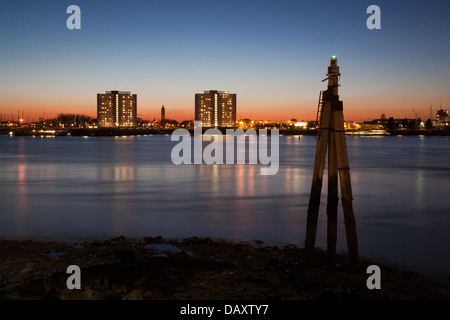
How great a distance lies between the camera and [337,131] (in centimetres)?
907

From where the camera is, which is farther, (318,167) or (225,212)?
(225,212)

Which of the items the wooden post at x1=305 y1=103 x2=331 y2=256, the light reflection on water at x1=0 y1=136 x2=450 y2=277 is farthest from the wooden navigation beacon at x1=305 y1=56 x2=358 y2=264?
the light reflection on water at x1=0 y1=136 x2=450 y2=277

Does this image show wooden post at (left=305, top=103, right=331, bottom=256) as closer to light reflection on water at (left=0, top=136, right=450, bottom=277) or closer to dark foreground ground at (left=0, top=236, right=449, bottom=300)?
dark foreground ground at (left=0, top=236, right=449, bottom=300)

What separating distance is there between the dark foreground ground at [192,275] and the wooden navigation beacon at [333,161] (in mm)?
664

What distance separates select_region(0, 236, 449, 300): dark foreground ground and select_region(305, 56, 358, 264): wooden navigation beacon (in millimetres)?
664

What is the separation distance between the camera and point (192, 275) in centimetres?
843

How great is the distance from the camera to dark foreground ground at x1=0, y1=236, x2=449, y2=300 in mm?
7531

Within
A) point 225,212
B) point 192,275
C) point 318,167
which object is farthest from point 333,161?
point 225,212

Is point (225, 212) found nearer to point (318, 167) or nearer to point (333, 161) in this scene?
point (318, 167)

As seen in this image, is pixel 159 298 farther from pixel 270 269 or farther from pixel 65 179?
pixel 65 179

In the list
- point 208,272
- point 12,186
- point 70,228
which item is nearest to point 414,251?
point 208,272

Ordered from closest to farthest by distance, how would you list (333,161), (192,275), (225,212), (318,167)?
(192,275) → (333,161) → (318,167) → (225,212)

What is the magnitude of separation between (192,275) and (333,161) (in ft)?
13.8

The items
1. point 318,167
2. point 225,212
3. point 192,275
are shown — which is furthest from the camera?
point 225,212
